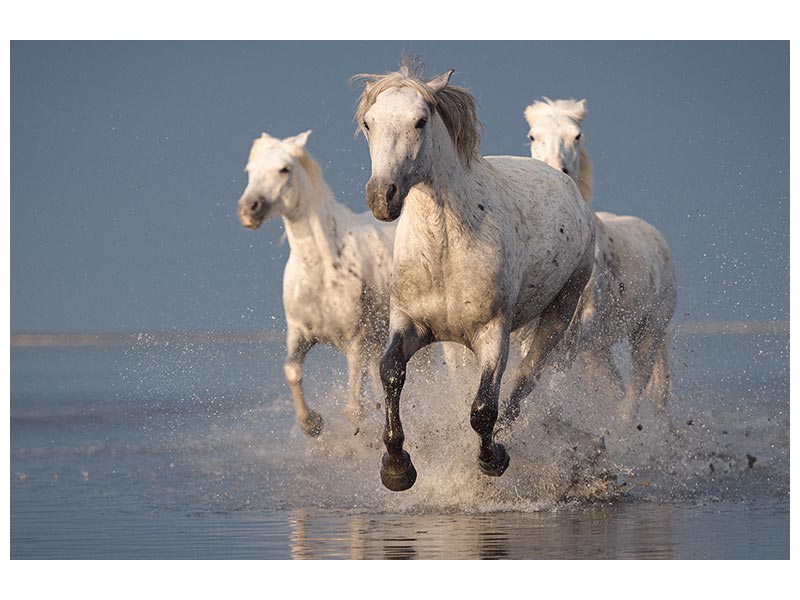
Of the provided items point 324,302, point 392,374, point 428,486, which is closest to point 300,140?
point 324,302

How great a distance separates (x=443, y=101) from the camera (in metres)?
7.25

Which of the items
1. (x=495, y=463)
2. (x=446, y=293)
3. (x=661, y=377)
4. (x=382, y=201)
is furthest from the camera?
(x=661, y=377)

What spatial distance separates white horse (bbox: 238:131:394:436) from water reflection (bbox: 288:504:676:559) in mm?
2405

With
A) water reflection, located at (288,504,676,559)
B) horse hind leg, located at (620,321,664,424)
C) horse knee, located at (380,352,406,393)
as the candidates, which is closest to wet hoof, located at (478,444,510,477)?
water reflection, located at (288,504,676,559)

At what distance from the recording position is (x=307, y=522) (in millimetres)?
7621

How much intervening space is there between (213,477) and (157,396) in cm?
1040

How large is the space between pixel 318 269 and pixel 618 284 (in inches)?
74.4

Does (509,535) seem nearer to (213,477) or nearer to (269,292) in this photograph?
(213,477)

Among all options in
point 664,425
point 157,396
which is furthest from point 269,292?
point 157,396

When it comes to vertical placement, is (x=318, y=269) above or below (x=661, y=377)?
above

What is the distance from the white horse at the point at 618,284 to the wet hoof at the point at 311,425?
1.71m

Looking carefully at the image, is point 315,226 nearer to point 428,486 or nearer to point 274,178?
point 274,178

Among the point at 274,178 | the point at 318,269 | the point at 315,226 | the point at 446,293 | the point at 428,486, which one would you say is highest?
the point at 274,178

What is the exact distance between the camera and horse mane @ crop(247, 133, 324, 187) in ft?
34.6
